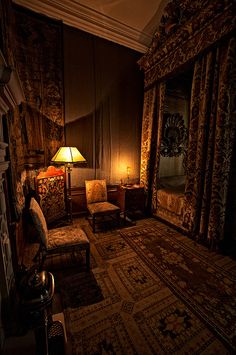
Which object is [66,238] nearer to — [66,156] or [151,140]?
[66,156]

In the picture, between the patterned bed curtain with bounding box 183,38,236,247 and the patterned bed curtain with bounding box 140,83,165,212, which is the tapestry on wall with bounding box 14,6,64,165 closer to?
the patterned bed curtain with bounding box 140,83,165,212

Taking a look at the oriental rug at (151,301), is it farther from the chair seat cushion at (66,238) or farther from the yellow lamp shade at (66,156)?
the yellow lamp shade at (66,156)

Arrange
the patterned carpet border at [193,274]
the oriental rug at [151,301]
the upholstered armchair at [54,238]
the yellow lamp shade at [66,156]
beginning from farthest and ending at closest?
1. the yellow lamp shade at [66,156]
2. the upholstered armchair at [54,238]
3. the patterned carpet border at [193,274]
4. the oriental rug at [151,301]

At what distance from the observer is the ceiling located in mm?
2973

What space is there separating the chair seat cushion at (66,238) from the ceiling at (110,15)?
3.71 metres

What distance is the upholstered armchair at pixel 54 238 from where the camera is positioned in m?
1.86

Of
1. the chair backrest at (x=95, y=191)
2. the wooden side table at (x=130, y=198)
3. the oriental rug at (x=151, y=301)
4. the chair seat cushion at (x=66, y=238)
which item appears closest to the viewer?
the oriental rug at (x=151, y=301)

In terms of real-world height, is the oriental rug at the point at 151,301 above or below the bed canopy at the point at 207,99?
below

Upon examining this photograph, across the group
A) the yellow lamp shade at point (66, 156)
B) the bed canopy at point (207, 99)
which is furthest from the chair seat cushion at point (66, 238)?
the bed canopy at point (207, 99)

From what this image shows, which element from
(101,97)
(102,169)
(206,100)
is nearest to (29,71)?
(101,97)

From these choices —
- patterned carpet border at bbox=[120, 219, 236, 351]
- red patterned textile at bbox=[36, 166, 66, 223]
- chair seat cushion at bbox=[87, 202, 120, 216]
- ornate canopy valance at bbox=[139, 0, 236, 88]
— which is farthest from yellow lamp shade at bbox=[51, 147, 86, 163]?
ornate canopy valance at bbox=[139, 0, 236, 88]

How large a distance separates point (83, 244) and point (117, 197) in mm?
2073

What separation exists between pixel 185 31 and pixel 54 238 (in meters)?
3.72

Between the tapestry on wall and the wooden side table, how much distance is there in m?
1.66
